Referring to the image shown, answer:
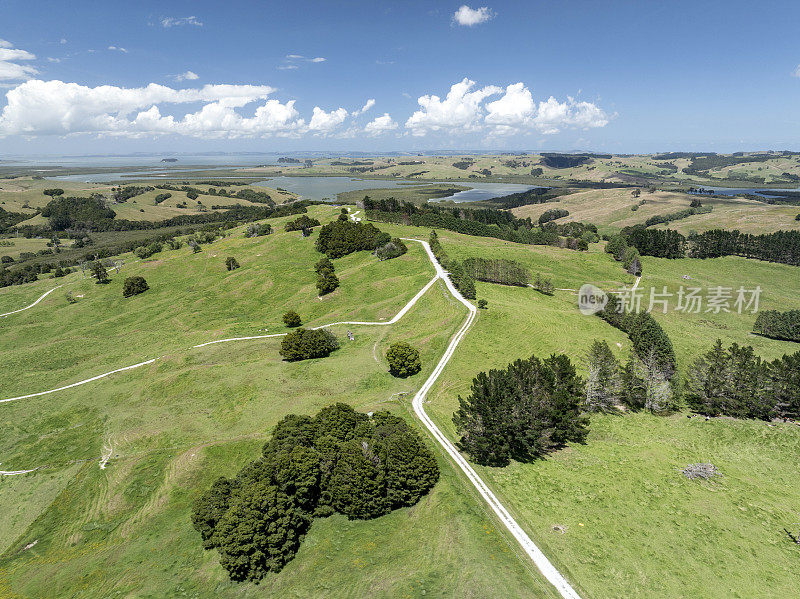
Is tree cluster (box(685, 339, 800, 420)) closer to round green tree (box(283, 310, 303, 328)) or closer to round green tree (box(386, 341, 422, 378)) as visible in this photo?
round green tree (box(386, 341, 422, 378))

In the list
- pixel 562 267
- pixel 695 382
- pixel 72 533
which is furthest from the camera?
pixel 562 267

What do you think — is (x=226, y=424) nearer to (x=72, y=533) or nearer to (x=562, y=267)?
(x=72, y=533)

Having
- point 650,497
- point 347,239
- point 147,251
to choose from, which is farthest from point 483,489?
point 147,251

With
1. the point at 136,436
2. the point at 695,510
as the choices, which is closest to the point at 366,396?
the point at 136,436

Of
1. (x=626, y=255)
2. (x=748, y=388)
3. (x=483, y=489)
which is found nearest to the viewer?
(x=483, y=489)

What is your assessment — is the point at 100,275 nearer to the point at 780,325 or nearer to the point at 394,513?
the point at 394,513

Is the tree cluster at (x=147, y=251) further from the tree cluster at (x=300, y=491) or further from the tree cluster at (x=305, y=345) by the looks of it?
the tree cluster at (x=300, y=491)

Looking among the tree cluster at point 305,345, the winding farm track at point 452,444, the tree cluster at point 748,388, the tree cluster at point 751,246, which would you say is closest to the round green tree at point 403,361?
the winding farm track at point 452,444
